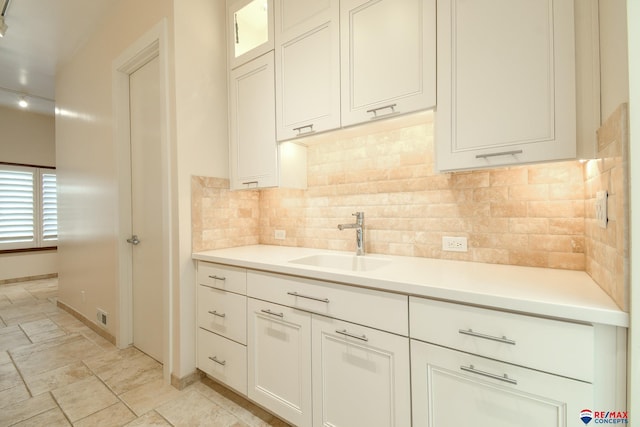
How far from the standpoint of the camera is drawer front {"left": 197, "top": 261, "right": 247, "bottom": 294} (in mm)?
1717

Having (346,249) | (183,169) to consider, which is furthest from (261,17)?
(346,249)

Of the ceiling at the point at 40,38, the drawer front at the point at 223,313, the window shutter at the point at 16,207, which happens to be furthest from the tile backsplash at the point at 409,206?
the window shutter at the point at 16,207

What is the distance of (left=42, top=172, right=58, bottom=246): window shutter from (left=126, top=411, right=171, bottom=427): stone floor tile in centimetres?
531

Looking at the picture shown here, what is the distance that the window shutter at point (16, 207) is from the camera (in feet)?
15.8

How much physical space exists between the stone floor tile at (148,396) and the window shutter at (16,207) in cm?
508

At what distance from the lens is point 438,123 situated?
1305 millimetres

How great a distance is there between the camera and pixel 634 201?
0.73m

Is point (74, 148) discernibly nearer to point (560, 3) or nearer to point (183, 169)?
point (183, 169)

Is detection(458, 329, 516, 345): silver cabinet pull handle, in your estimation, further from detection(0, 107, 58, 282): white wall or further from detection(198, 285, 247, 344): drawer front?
detection(0, 107, 58, 282): white wall

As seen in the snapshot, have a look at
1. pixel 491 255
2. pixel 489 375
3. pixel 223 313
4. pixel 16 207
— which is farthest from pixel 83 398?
pixel 16 207

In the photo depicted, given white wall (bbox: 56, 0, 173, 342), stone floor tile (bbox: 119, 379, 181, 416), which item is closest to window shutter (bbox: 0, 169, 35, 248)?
white wall (bbox: 56, 0, 173, 342)

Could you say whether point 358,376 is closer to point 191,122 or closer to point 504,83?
point 504,83

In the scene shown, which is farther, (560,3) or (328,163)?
(328,163)

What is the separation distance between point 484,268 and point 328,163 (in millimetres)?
1228
